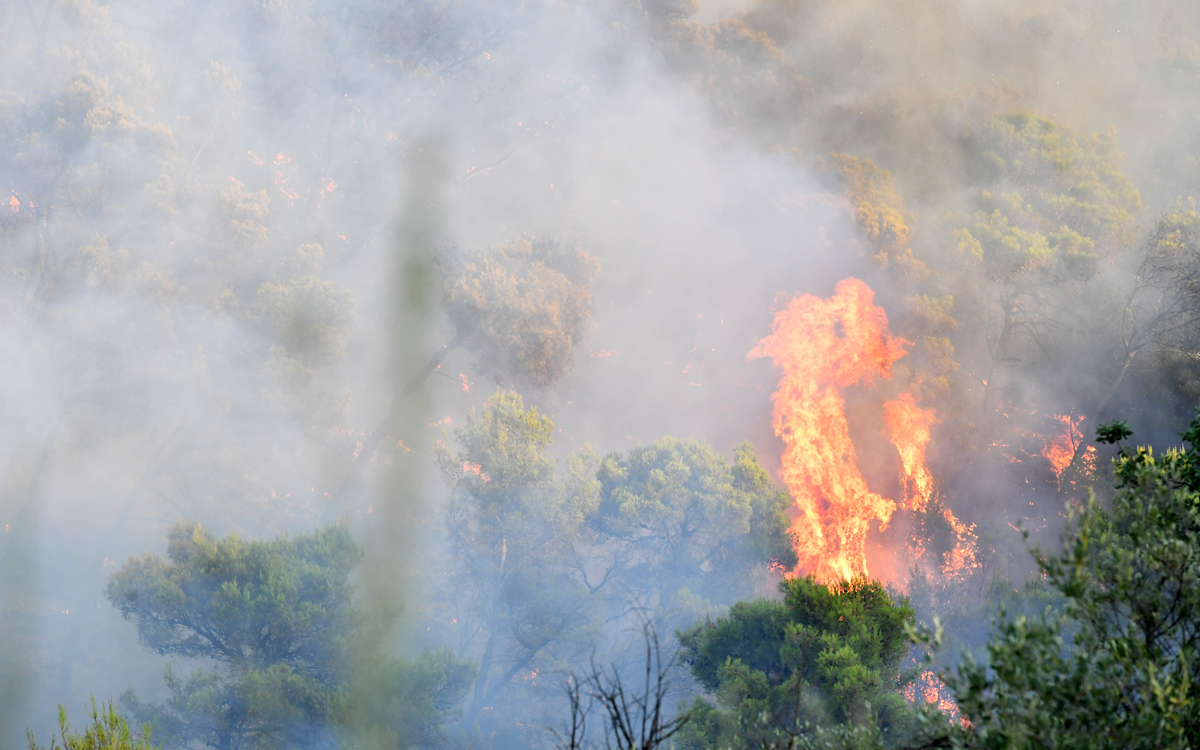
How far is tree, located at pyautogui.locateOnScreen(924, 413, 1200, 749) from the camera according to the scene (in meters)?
4.85

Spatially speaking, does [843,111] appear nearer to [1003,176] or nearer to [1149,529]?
[1003,176]

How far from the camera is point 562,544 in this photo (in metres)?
20.4

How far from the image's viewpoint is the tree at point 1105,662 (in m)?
4.85

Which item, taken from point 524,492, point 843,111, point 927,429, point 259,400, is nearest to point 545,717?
point 524,492

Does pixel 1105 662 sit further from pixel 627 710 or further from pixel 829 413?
pixel 829 413

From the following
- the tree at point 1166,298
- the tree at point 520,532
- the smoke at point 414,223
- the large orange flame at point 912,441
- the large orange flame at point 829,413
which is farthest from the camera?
the large orange flame at point 912,441

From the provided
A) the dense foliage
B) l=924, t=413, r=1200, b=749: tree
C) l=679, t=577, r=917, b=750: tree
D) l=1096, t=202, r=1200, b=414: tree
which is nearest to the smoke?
l=1096, t=202, r=1200, b=414: tree

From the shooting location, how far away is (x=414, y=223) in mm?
25094

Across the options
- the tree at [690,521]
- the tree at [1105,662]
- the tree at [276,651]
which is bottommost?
the tree at [1105,662]

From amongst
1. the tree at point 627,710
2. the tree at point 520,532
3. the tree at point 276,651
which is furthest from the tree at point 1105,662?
the tree at point 520,532

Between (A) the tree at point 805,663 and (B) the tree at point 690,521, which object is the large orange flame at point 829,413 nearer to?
(B) the tree at point 690,521

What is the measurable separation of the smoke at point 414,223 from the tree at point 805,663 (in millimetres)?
8564

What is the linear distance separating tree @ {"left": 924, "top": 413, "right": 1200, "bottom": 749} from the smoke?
17.3 m

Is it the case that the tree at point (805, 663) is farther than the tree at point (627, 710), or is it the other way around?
the tree at point (805, 663)
